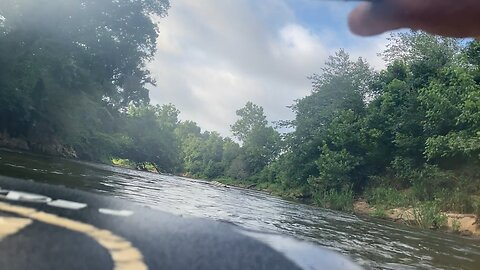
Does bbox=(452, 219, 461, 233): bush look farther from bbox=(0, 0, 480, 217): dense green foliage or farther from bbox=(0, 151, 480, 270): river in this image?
bbox=(0, 151, 480, 270): river

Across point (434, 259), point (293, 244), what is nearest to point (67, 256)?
point (293, 244)

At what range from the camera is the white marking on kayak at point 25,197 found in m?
2.85

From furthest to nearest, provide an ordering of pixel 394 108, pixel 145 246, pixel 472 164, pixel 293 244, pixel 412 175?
pixel 394 108
pixel 412 175
pixel 472 164
pixel 293 244
pixel 145 246

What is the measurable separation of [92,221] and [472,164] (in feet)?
49.3

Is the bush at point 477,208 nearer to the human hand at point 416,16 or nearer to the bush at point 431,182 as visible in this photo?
the bush at point 431,182

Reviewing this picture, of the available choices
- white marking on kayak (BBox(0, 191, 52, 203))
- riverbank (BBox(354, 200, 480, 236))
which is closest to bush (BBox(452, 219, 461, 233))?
riverbank (BBox(354, 200, 480, 236))

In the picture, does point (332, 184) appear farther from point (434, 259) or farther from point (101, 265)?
point (101, 265)

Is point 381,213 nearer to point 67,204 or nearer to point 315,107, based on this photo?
point 67,204

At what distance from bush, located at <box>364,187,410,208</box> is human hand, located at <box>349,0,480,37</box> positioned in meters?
15.9

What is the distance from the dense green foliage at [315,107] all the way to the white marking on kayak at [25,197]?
10.8 metres

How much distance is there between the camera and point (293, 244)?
10.1 ft

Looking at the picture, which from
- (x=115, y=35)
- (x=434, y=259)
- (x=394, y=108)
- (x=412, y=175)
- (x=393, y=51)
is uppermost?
(x=393, y=51)

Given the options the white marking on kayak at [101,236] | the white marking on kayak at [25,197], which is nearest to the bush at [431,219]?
the white marking on kayak at [25,197]

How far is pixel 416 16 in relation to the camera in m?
0.65
